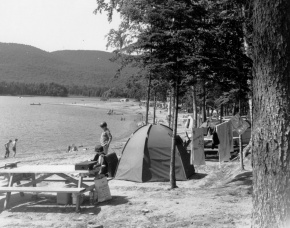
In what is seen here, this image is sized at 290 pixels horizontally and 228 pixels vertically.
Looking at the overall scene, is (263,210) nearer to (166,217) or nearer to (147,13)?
(166,217)

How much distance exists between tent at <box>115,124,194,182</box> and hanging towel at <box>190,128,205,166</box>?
28 cm

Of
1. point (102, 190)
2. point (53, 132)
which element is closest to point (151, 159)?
point (102, 190)

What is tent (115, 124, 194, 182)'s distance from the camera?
440 inches

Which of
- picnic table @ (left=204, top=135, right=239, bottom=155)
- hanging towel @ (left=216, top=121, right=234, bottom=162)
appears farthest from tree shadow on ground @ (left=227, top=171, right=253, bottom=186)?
picnic table @ (left=204, top=135, right=239, bottom=155)

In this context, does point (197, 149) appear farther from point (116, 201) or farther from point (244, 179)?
point (116, 201)

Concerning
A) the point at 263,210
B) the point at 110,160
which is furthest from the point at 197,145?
the point at 263,210

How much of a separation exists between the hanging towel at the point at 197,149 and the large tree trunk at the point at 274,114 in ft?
23.5

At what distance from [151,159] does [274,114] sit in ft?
23.8

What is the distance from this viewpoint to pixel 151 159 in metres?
11.3

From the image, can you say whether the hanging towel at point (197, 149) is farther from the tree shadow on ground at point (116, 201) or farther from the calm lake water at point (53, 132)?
the calm lake water at point (53, 132)

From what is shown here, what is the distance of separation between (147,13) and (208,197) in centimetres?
479

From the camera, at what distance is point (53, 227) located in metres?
6.63

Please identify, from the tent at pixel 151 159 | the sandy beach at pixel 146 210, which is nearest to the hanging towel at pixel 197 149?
the tent at pixel 151 159

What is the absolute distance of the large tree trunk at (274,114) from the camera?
14.2 feet
